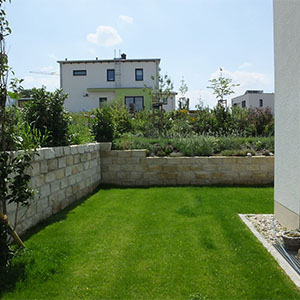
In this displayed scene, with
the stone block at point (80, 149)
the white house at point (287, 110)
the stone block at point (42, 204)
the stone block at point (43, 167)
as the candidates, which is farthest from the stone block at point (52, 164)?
the white house at point (287, 110)

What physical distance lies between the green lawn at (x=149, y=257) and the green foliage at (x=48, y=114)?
1401mm

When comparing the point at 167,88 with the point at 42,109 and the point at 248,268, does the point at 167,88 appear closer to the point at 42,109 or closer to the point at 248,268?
the point at 42,109

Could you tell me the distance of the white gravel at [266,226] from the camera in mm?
3702

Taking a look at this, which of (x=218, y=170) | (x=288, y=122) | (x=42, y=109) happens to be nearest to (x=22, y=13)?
(x=42, y=109)

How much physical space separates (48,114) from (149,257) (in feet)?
10.8

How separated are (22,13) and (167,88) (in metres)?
8.31

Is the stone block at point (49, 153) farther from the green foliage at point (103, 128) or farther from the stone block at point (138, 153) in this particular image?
the green foliage at point (103, 128)

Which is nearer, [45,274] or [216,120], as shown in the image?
[45,274]

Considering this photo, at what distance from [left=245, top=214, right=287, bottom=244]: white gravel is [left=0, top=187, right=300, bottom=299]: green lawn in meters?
0.21

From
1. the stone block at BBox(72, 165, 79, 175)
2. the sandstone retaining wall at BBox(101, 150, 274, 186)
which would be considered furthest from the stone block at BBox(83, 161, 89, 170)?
the sandstone retaining wall at BBox(101, 150, 274, 186)

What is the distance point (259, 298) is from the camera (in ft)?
7.84

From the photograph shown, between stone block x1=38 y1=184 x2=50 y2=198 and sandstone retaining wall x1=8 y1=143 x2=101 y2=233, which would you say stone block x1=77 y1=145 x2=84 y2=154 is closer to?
sandstone retaining wall x1=8 y1=143 x2=101 y2=233

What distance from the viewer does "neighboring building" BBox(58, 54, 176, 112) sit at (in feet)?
77.9

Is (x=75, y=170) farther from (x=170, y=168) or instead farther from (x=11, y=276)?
(x=11, y=276)
